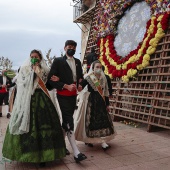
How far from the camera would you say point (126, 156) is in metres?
3.52

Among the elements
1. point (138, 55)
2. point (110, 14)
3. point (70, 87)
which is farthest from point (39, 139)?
point (110, 14)

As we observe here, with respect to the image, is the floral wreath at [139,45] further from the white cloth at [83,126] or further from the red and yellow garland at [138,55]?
the white cloth at [83,126]

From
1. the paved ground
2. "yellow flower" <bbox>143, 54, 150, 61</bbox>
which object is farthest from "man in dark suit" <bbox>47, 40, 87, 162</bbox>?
"yellow flower" <bbox>143, 54, 150, 61</bbox>

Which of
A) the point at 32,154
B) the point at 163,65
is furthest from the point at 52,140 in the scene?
the point at 163,65

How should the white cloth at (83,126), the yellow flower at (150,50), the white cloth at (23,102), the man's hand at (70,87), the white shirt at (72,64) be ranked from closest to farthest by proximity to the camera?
the white cloth at (23,102) → the man's hand at (70,87) → the white shirt at (72,64) → the white cloth at (83,126) → the yellow flower at (150,50)

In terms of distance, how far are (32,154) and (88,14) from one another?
11.3 metres

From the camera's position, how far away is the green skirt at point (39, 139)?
3.01m

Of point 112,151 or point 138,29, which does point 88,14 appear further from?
point 112,151

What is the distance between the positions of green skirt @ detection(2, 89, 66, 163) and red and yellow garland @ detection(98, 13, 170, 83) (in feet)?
9.21

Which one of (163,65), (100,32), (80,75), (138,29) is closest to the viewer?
(80,75)

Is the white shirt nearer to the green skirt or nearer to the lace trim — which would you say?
the lace trim

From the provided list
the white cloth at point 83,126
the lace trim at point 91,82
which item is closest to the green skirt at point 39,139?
the white cloth at point 83,126

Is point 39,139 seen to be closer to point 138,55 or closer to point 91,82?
point 91,82

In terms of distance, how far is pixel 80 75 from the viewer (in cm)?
370
